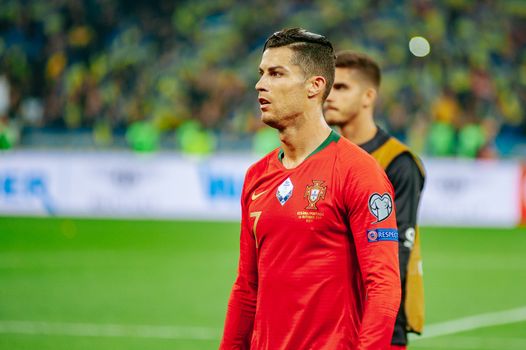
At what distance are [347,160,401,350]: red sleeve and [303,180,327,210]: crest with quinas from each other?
0.10 metres

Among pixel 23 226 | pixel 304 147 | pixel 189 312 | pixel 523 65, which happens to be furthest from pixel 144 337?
pixel 523 65

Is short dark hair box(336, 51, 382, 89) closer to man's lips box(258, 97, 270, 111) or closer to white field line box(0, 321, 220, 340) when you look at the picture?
man's lips box(258, 97, 270, 111)

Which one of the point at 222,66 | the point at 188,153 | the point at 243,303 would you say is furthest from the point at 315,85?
the point at 222,66

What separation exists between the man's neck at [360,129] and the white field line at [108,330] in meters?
4.43

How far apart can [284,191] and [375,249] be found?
1.28ft

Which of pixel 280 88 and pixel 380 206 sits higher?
pixel 280 88

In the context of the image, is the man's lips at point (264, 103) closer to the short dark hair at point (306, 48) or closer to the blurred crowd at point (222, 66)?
the short dark hair at point (306, 48)

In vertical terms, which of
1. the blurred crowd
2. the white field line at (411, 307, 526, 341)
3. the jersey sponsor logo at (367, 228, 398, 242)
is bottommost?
the white field line at (411, 307, 526, 341)

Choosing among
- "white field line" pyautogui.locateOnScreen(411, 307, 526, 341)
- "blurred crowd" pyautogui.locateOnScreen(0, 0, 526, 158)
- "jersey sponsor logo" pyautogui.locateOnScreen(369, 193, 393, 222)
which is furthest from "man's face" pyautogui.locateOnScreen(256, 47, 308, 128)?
"blurred crowd" pyautogui.locateOnScreen(0, 0, 526, 158)

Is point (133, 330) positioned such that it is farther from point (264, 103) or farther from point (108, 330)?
point (264, 103)

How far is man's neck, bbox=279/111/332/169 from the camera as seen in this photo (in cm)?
341

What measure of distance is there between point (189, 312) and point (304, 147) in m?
7.22

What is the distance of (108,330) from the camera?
9289 mm

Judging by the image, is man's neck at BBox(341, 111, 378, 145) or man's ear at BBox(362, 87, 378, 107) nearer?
man's neck at BBox(341, 111, 378, 145)
